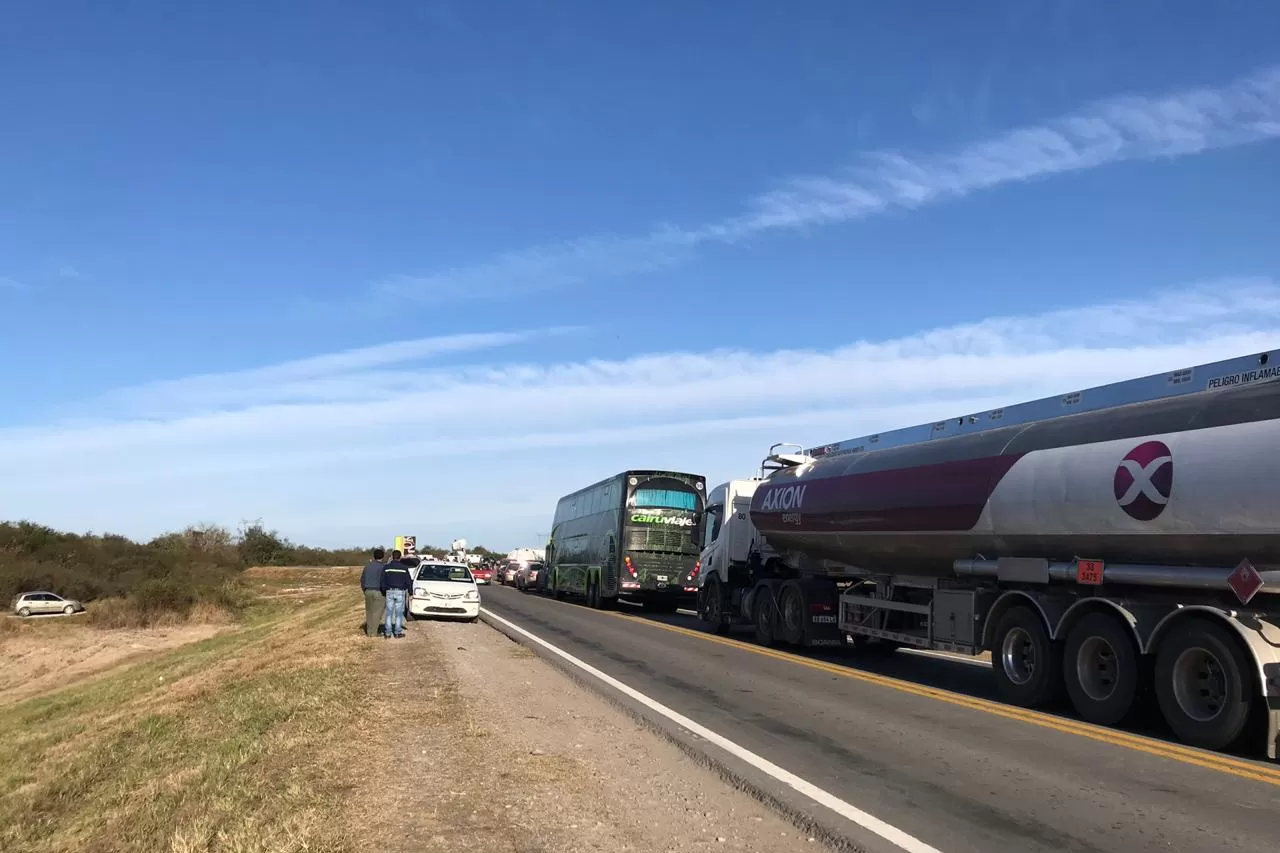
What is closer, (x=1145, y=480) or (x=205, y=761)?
(x=205, y=761)

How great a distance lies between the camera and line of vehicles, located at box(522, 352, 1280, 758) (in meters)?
9.07

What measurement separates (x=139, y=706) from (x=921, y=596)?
1328 cm

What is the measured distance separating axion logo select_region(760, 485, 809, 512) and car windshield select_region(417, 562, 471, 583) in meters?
8.40

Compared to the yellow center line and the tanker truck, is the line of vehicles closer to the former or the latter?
the tanker truck

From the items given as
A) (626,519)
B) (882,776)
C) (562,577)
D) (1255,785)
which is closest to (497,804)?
(882,776)

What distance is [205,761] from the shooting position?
8.70 m

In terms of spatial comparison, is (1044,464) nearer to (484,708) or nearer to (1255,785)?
(1255,785)

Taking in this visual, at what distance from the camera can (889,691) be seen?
1252 cm

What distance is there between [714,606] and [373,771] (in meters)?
15.5

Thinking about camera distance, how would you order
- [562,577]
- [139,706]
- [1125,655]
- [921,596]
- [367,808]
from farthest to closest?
[562,577] → [139,706] → [921,596] → [1125,655] → [367,808]

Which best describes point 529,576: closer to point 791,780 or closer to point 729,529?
point 729,529

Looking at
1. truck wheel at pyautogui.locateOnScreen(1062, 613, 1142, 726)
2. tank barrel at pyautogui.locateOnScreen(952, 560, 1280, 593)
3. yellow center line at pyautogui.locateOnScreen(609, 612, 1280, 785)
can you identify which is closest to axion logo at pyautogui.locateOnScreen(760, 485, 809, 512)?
yellow center line at pyautogui.locateOnScreen(609, 612, 1280, 785)

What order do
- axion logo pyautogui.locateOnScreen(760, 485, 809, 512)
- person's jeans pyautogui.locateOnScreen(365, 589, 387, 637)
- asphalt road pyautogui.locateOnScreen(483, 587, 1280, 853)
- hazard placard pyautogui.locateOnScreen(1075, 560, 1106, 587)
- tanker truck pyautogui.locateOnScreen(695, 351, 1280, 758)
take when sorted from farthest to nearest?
person's jeans pyautogui.locateOnScreen(365, 589, 387, 637) → axion logo pyautogui.locateOnScreen(760, 485, 809, 512) → hazard placard pyautogui.locateOnScreen(1075, 560, 1106, 587) → tanker truck pyautogui.locateOnScreen(695, 351, 1280, 758) → asphalt road pyautogui.locateOnScreen(483, 587, 1280, 853)

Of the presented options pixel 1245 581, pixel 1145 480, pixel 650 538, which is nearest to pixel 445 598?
pixel 650 538
